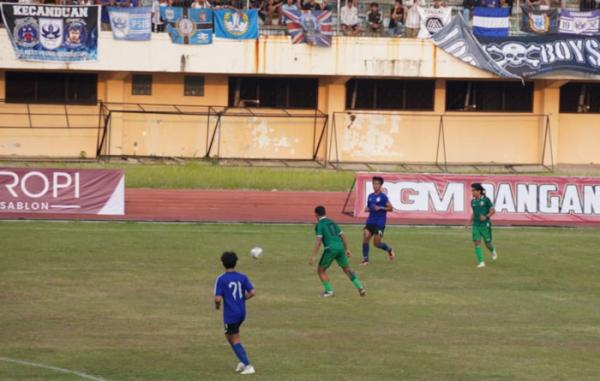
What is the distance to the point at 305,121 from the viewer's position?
5059 centimetres

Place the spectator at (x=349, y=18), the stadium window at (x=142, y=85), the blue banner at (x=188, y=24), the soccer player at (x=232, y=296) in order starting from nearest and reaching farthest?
the soccer player at (x=232, y=296)
the blue banner at (x=188, y=24)
the spectator at (x=349, y=18)
the stadium window at (x=142, y=85)

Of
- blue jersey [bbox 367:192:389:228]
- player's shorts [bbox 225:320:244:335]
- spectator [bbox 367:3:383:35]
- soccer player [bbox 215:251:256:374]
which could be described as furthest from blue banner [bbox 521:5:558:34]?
player's shorts [bbox 225:320:244:335]

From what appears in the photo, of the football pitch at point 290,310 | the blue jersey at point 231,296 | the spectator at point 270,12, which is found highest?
the spectator at point 270,12

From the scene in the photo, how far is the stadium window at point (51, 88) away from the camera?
48.7m

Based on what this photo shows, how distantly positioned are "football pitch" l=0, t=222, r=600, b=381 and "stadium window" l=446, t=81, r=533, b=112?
1800 cm

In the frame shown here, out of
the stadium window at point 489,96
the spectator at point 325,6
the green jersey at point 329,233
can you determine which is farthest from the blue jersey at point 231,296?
the stadium window at point 489,96

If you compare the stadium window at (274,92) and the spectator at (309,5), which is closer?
the spectator at (309,5)

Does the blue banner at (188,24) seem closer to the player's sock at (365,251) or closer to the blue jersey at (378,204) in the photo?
the blue jersey at (378,204)

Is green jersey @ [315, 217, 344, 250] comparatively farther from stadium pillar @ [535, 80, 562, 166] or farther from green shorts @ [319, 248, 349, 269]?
stadium pillar @ [535, 80, 562, 166]

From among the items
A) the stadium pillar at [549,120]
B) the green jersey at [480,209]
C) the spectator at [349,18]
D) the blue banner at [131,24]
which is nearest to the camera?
the green jersey at [480,209]

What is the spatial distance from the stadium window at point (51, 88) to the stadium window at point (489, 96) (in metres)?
15.0

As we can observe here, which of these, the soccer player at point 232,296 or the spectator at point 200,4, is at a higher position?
the spectator at point 200,4

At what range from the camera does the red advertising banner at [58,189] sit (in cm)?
3531

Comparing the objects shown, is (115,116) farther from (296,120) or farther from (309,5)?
(309,5)
